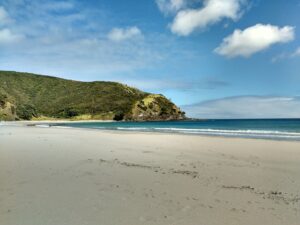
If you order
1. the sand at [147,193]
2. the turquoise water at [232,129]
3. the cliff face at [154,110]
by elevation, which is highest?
the cliff face at [154,110]

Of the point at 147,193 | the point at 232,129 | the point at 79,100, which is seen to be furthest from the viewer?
the point at 79,100

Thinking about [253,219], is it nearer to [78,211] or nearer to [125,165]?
[78,211]

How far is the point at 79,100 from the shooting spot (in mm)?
157500

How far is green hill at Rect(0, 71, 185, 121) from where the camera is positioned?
14250 cm

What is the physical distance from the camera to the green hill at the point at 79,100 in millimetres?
142500

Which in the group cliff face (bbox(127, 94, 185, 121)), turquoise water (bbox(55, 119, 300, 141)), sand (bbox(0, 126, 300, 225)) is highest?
cliff face (bbox(127, 94, 185, 121))

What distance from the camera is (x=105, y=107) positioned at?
149 m

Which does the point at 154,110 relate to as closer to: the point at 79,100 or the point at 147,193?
the point at 79,100

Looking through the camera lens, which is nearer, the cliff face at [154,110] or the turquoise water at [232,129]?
the turquoise water at [232,129]

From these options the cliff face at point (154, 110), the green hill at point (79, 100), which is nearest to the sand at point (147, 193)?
the green hill at point (79, 100)

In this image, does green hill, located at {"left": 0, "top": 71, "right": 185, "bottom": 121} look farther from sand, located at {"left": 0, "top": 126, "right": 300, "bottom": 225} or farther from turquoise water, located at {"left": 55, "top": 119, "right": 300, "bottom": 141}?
sand, located at {"left": 0, "top": 126, "right": 300, "bottom": 225}

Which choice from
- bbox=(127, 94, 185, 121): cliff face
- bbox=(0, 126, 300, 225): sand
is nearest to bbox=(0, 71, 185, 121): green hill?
bbox=(127, 94, 185, 121): cliff face

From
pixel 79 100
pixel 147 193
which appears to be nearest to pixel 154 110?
pixel 79 100

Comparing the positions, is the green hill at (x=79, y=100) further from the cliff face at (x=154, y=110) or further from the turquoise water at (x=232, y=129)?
the turquoise water at (x=232, y=129)
